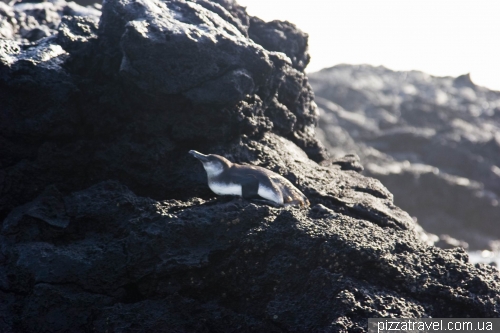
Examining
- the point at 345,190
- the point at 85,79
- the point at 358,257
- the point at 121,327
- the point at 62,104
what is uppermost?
the point at 85,79

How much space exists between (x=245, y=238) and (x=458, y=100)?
34946 millimetres

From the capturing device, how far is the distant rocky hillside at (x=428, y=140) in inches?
884

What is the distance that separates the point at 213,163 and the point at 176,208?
2.70 ft

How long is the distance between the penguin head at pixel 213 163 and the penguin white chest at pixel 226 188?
5.3 inches

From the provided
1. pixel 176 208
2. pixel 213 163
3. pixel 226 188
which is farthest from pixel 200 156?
pixel 176 208

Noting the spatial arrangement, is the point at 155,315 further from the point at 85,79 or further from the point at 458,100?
the point at 458,100

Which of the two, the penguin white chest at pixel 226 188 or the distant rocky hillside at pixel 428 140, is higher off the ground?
the distant rocky hillside at pixel 428 140

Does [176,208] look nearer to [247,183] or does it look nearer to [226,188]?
[226,188]

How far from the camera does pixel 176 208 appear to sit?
6125 millimetres

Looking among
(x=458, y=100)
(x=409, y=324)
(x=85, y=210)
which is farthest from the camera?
(x=458, y=100)

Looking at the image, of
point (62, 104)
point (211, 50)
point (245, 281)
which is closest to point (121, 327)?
point (245, 281)

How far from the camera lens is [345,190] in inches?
295

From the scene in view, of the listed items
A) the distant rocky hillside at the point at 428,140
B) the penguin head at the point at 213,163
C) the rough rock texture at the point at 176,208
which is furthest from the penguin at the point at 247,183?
the distant rocky hillside at the point at 428,140

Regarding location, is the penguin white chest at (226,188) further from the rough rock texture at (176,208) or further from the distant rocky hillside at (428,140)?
the distant rocky hillside at (428,140)
